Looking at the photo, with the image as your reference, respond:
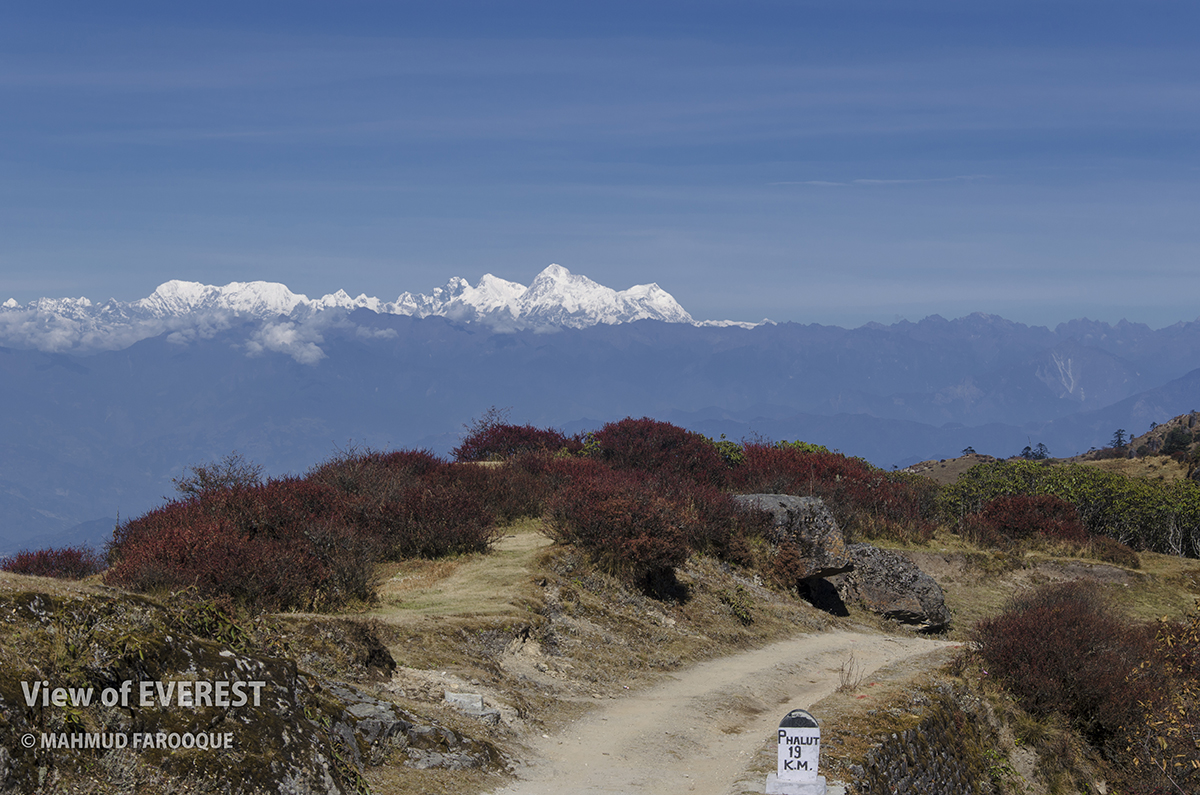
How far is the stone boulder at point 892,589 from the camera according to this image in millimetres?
24844

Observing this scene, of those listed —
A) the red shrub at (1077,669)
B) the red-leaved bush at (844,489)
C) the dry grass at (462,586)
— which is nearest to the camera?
the dry grass at (462,586)

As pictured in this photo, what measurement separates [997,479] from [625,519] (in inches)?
1113

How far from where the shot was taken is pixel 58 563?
62.6 ft

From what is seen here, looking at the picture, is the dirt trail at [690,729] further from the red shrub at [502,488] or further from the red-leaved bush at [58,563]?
the red-leaved bush at [58,563]

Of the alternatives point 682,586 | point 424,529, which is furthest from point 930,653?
point 424,529

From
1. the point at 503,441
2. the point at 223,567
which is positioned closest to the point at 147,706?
the point at 223,567

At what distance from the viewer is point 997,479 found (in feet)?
136

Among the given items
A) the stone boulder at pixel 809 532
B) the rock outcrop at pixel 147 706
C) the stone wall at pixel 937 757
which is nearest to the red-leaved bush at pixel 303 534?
the rock outcrop at pixel 147 706

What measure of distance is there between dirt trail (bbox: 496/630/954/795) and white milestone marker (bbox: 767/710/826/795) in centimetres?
372

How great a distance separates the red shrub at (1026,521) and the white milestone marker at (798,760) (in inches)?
1167

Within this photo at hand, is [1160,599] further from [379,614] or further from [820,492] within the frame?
[379,614]

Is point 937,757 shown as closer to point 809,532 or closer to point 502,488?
point 809,532

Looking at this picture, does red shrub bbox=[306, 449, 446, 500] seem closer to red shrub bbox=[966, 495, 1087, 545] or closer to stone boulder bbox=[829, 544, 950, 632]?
stone boulder bbox=[829, 544, 950, 632]

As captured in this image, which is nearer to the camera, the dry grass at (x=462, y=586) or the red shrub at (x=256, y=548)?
the red shrub at (x=256, y=548)
